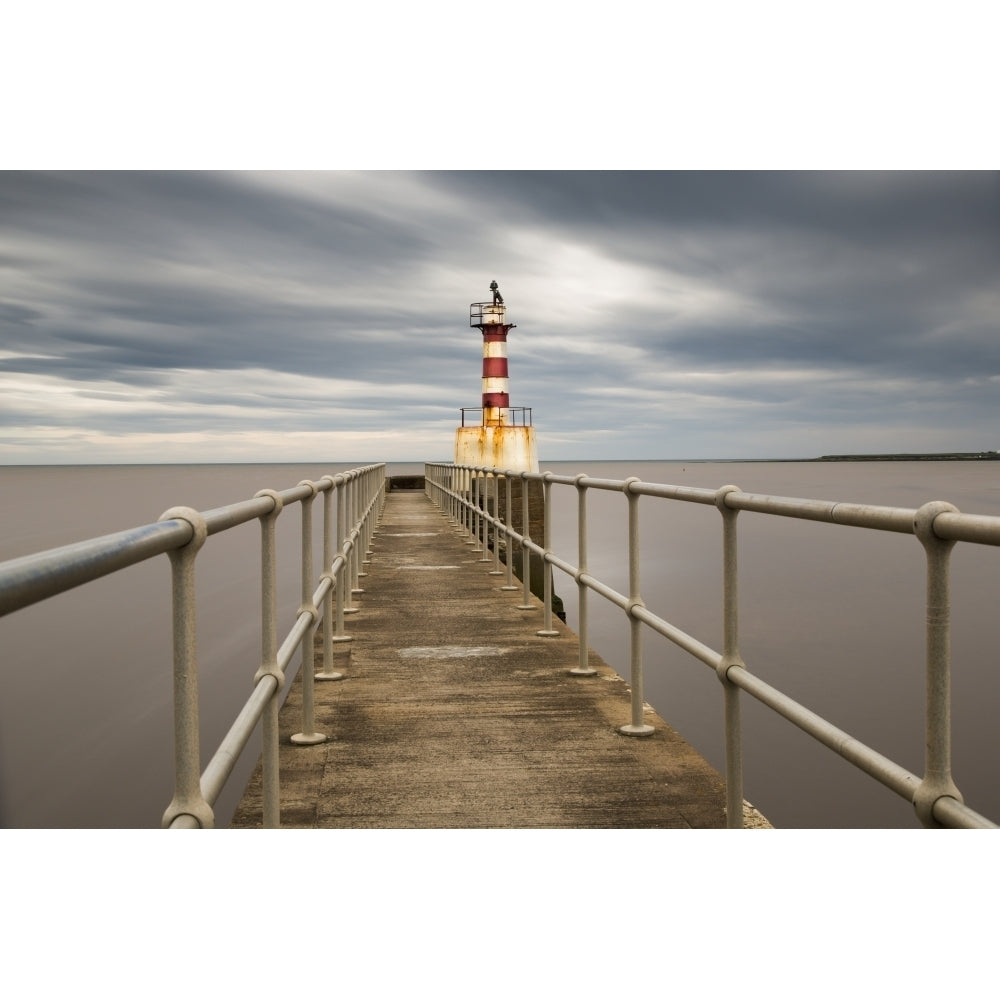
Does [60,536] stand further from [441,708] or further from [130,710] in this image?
[441,708]

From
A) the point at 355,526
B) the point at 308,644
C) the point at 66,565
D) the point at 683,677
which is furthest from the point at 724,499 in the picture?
the point at 683,677

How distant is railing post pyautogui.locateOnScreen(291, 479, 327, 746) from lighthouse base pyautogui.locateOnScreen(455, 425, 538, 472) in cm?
2157

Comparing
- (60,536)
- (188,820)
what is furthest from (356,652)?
(60,536)

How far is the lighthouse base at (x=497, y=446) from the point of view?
25.6 meters

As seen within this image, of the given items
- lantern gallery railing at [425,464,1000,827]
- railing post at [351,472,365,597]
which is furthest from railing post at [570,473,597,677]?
railing post at [351,472,365,597]

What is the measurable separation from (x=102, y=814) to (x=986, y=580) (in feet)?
67.8

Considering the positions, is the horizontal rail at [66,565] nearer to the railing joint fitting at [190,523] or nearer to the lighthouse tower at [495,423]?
the railing joint fitting at [190,523]

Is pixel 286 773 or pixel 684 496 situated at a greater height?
pixel 684 496

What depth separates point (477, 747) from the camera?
354 centimetres

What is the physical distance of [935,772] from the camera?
62.6 inches

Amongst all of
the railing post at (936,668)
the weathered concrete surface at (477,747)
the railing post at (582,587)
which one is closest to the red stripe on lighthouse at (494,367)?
the weathered concrete surface at (477,747)

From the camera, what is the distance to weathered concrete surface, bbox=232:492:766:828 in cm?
289

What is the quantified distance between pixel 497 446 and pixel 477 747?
22189mm

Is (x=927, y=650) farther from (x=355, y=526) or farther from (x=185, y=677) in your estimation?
(x=355, y=526)
